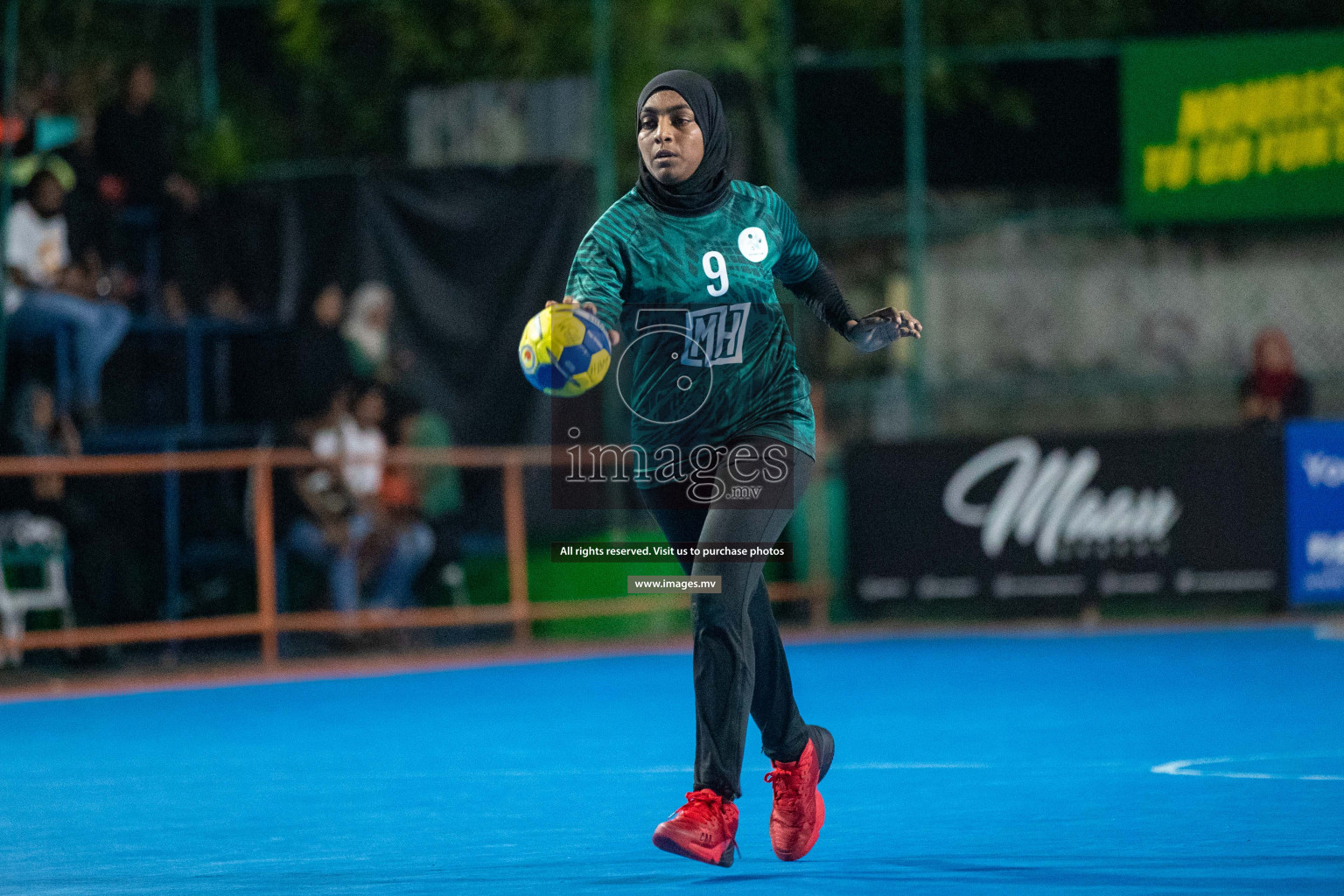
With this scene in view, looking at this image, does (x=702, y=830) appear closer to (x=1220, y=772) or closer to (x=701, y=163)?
(x=701, y=163)

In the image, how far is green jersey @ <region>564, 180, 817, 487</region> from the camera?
5.87 m

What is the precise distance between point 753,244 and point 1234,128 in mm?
12837

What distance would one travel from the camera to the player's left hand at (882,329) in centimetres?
623

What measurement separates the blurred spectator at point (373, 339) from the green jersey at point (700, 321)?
364 inches

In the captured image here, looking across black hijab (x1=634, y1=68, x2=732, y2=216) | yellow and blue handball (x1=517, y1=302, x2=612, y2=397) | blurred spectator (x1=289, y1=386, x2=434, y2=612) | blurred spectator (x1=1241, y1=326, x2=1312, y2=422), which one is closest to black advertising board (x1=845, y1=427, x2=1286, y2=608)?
blurred spectator (x1=1241, y1=326, x2=1312, y2=422)

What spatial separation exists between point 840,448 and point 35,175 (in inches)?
255

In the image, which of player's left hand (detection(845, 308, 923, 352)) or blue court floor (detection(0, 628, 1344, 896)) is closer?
blue court floor (detection(0, 628, 1344, 896))

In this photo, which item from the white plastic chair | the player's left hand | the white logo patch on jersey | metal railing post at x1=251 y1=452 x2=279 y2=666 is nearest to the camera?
the white logo patch on jersey

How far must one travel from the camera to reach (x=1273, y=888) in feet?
18.1

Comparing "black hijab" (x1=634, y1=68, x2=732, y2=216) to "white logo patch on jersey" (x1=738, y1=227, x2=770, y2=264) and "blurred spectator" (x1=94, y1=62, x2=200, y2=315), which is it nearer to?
"white logo patch on jersey" (x1=738, y1=227, x2=770, y2=264)

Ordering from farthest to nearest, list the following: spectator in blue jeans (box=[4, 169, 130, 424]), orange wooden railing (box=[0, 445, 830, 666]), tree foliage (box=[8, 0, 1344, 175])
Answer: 1. tree foliage (box=[8, 0, 1344, 175])
2. spectator in blue jeans (box=[4, 169, 130, 424])
3. orange wooden railing (box=[0, 445, 830, 666])

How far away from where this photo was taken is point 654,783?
7.89 meters

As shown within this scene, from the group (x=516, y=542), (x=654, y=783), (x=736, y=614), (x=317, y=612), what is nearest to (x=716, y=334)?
(x=736, y=614)

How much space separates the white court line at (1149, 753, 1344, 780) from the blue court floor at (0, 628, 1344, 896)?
0.02 m
